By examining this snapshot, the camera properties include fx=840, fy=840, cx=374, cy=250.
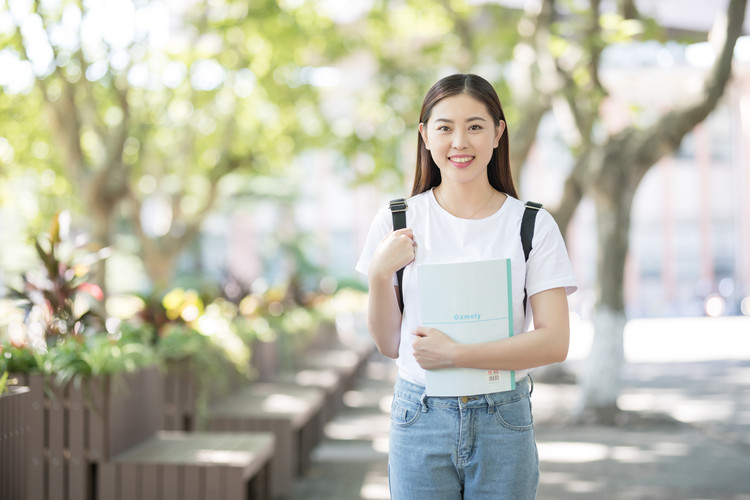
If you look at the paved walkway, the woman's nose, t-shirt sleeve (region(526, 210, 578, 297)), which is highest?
the woman's nose

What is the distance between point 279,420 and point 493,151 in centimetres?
462

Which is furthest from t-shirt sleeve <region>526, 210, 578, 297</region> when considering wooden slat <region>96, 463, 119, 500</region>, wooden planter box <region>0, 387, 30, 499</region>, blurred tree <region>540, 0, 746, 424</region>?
blurred tree <region>540, 0, 746, 424</region>

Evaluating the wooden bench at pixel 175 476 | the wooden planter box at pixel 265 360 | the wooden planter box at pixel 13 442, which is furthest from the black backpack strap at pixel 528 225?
the wooden planter box at pixel 265 360

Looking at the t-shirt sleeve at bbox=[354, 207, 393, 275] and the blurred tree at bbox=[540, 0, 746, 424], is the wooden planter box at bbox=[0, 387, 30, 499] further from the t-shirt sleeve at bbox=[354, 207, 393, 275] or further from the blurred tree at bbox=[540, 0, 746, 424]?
the blurred tree at bbox=[540, 0, 746, 424]

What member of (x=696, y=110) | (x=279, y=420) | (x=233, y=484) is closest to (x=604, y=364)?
(x=696, y=110)

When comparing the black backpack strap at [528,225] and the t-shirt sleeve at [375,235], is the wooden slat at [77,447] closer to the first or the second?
the t-shirt sleeve at [375,235]

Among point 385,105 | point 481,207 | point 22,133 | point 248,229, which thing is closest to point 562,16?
point 385,105

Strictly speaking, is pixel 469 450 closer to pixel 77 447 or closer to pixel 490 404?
pixel 490 404

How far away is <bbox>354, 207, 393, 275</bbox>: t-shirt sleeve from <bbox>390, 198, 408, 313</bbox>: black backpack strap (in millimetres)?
22

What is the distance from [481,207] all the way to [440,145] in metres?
0.22

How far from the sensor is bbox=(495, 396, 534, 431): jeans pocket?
89.2 inches

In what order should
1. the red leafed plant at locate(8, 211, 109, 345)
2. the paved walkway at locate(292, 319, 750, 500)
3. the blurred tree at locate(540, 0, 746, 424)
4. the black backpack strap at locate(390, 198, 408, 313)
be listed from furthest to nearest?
the blurred tree at locate(540, 0, 746, 424) < the paved walkway at locate(292, 319, 750, 500) < the red leafed plant at locate(8, 211, 109, 345) < the black backpack strap at locate(390, 198, 408, 313)

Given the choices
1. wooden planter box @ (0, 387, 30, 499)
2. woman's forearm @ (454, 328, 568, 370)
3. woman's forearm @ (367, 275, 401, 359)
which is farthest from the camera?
wooden planter box @ (0, 387, 30, 499)

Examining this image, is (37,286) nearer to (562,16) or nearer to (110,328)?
(110,328)
